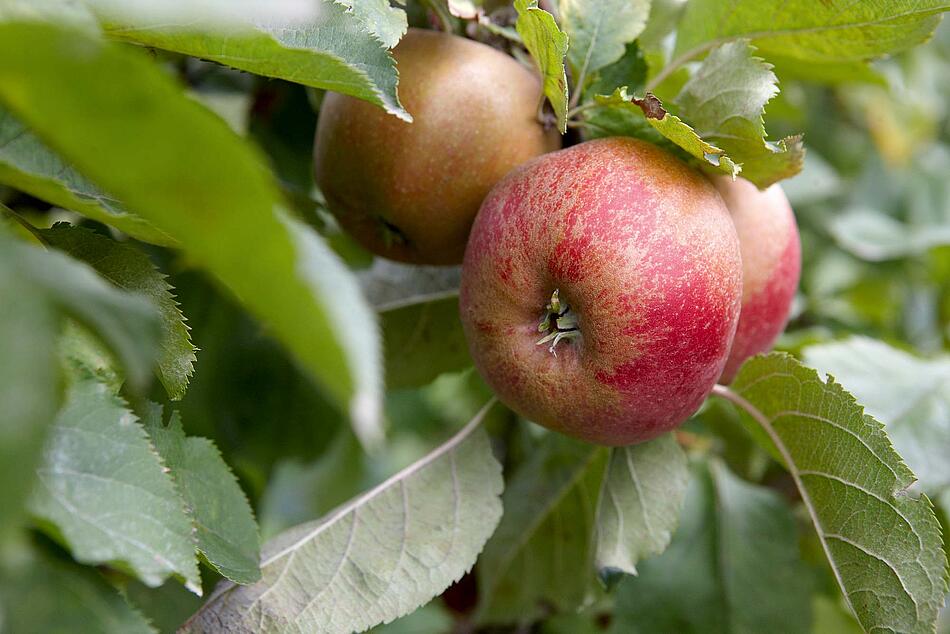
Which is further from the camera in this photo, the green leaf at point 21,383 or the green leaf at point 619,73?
the green leaf at point 619,73

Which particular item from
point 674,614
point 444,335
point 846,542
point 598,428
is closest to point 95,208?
point 598,428

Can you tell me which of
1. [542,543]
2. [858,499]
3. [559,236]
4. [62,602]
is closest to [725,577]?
[542,543]

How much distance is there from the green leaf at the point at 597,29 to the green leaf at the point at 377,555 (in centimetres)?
40

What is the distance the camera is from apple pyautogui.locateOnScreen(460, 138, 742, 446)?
2.26ft

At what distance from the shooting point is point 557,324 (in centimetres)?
74

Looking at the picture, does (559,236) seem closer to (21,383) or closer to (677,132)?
(677,132)

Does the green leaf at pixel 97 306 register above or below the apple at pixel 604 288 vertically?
above

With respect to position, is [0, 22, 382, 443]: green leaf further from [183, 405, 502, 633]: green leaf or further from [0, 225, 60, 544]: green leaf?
[183, 405, 502, 633]: green leaf

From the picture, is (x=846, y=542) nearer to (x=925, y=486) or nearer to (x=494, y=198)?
(x=925, y=486)

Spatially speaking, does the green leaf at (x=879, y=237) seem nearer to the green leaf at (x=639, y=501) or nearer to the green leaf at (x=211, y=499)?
the green leaf at (x=639, y=501)

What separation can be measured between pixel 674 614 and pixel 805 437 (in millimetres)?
397

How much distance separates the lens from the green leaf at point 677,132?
699 mm

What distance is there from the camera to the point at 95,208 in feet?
1.84

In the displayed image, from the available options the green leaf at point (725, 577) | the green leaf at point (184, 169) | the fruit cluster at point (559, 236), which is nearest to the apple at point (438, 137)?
the fruit cluster at point (559, 236)
